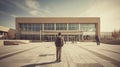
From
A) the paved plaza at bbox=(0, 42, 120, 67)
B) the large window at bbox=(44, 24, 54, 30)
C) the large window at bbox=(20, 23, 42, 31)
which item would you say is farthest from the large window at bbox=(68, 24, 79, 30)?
the paved plaza at bbox=(0, 42, 120, 67)

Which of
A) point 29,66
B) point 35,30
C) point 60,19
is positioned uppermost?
point 60,19

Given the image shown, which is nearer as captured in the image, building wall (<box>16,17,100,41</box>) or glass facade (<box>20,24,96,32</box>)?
building wall (<box>16,17,100,41</box>)

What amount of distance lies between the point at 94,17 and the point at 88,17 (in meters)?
2.44

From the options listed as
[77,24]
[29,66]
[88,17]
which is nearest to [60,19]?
[77,24]

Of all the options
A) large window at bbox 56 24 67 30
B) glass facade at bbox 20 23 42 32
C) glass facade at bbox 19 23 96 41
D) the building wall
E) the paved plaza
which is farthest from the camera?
large window at bbox 56 24 67 30

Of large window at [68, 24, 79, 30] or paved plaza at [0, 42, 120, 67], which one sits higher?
large window at [68, 24, 79, 30]

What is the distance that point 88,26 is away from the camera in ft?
209

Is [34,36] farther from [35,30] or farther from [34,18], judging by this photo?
[34,18]

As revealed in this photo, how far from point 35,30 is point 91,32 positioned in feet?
75.9

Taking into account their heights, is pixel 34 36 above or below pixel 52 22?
below

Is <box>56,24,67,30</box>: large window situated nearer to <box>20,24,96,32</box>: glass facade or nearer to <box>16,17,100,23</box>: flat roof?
<box>20,24,96,32</box>: glass facade

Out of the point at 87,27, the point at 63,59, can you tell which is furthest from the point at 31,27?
the point at 63,59

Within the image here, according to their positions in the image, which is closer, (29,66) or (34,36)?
(29,66)

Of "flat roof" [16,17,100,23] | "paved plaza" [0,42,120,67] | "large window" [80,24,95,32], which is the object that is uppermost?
"flat roof" [16,17,100,23]
